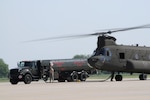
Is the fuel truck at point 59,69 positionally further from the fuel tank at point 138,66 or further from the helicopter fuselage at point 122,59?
the fuel tank at point 138,66

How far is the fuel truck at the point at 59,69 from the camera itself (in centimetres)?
3848

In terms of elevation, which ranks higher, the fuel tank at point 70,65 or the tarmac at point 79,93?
the fuel tank at point 70,65

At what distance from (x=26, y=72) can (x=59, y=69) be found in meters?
5.54

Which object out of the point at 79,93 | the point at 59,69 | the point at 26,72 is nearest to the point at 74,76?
the point at 59,69

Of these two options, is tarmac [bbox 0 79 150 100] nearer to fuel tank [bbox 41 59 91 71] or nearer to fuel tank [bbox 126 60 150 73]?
fuel tank [bbox 126 60 150 73]

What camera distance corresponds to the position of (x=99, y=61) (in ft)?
123

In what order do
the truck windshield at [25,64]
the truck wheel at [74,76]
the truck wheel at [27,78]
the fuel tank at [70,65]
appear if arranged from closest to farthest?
the truck wheel at [27,78] → the truck windshield at [25,64] → the truck wheel at [74,76] → the fuel tank at [70,65]

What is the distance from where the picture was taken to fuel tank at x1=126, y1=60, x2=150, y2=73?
127ft

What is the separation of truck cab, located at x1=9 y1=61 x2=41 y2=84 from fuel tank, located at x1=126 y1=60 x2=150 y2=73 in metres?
8.06

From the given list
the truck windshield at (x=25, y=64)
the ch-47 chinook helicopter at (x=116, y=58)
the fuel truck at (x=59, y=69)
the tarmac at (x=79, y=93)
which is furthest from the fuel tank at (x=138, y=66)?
the tarmac at (x=79, y=93)

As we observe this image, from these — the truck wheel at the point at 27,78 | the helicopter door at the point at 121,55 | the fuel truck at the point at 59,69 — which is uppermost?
the helicopter door at the point at 121,55

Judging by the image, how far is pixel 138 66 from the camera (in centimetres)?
3916

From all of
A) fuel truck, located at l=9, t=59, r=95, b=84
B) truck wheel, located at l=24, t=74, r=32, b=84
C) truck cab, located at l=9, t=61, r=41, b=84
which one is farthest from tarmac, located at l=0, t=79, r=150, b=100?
fuel truck, located at l=9, t=59, r=95, b=84

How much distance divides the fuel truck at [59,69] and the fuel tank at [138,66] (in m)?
5.09
